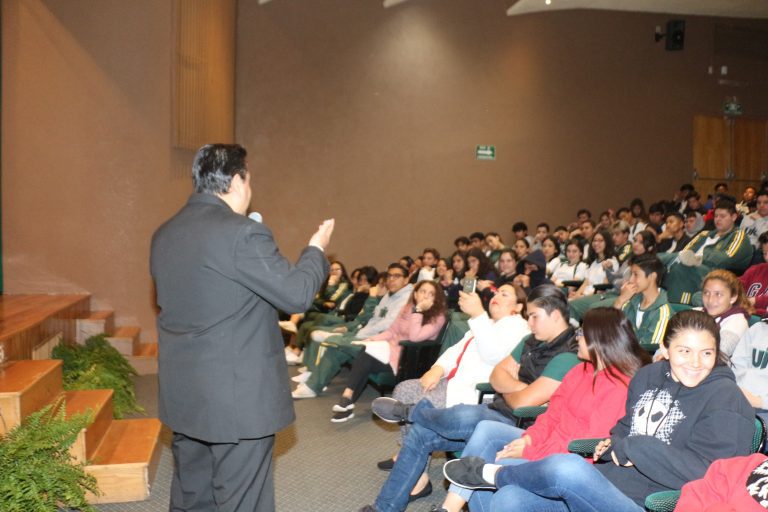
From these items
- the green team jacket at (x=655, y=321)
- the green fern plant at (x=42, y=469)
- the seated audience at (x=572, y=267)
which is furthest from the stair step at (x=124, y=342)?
the green team jacket at (x=655, y=321)

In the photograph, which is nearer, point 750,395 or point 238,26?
point 750,395

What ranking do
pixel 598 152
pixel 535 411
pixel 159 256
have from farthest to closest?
pixel 598 152 < pixel 535 411 < pixel 159 256

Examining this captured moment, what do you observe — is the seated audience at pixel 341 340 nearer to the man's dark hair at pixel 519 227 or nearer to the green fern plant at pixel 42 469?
the green fern plant at pixel 42 469

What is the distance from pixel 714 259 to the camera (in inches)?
219

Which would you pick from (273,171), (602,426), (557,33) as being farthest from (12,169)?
(557,33)

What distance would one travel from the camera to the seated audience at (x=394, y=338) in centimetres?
473

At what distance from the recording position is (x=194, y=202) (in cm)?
203

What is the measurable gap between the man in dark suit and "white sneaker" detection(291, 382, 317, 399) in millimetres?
3332

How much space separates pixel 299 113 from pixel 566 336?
260 inches

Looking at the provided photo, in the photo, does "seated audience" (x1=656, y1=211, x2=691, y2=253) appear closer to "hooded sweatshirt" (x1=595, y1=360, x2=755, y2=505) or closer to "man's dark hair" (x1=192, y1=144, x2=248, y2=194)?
"hooded sweatshirt" (x1=595, y1=360, x2=755, y2=505)

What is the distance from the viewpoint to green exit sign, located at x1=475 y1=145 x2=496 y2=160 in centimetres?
980

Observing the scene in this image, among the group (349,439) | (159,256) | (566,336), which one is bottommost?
(349,439)

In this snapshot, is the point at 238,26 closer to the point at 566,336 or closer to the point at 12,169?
the point at 12,169

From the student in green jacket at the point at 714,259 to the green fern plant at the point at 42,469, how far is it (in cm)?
436
